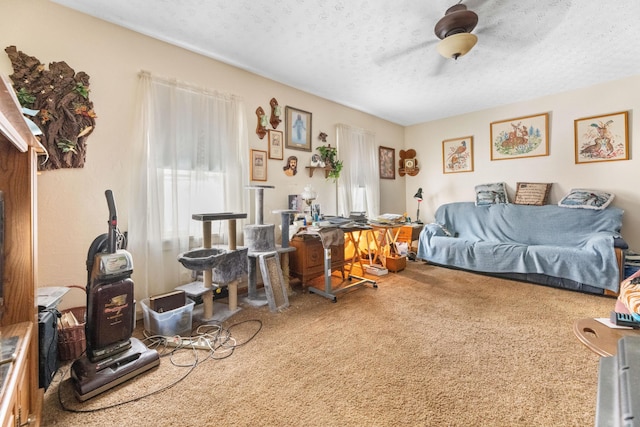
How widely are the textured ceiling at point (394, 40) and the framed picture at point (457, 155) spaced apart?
1066 millimetres

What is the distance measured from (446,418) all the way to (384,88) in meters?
3.48

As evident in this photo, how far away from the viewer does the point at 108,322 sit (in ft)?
5.09

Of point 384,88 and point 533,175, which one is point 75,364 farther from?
point 533,175

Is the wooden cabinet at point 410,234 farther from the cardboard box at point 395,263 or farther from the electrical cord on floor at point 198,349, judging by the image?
the electrical cord on floor at point 198,349

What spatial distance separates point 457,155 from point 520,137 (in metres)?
0.90


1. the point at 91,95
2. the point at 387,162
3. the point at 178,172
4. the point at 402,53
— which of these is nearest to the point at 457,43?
the point at 402,53

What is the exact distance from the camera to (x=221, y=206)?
2814 millimetres

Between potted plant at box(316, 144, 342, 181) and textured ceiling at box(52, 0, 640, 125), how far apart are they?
746mm

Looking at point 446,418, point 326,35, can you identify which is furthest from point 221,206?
point 446,418

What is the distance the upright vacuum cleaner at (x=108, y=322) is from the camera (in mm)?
1491

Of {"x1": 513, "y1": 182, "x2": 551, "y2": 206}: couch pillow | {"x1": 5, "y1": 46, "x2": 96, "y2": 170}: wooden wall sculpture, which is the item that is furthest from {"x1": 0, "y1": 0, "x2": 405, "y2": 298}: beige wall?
{"x1": 513, "y1": 182, "x2": 551, "y2": 206}: couch pillow

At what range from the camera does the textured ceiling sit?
6.75ft

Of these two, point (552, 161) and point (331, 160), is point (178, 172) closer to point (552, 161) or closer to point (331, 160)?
point (331, 160)

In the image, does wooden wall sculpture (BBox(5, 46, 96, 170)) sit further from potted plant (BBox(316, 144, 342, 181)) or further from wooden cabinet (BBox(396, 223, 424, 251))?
wooden cabinet (BBox(396, 223, 424, 251))
